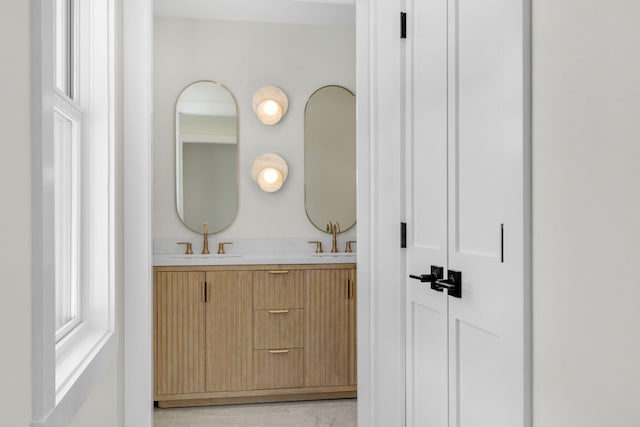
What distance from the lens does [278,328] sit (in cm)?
343

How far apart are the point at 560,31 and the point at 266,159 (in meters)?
2.89

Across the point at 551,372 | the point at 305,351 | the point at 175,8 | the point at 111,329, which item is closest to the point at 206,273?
the point at 305,351

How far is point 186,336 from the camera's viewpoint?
332 cm

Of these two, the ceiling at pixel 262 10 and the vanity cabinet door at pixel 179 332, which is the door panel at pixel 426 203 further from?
the ceiling at pixel 262 10

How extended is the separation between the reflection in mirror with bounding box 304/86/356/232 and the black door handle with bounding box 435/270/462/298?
2276 millimetres

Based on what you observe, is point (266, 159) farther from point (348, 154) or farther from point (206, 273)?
point (206, 273)

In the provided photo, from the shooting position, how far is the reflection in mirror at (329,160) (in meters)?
3.99

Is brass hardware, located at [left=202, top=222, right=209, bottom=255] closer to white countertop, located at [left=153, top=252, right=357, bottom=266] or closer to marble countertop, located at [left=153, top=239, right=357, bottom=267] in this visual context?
marble countertop, located at [left=153, top=239, right=357, bottom=267]

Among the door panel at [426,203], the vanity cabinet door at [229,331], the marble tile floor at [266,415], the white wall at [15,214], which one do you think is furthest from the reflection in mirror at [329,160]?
the white wall at [15,214]

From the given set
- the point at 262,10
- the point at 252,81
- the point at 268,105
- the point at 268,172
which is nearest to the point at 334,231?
the point at 268,172

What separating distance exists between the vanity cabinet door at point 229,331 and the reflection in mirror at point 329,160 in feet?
2.89

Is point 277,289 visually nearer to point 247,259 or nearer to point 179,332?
point 247,259

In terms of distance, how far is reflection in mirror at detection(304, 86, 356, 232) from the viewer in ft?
13.1

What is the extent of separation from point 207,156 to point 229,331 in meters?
1.29
